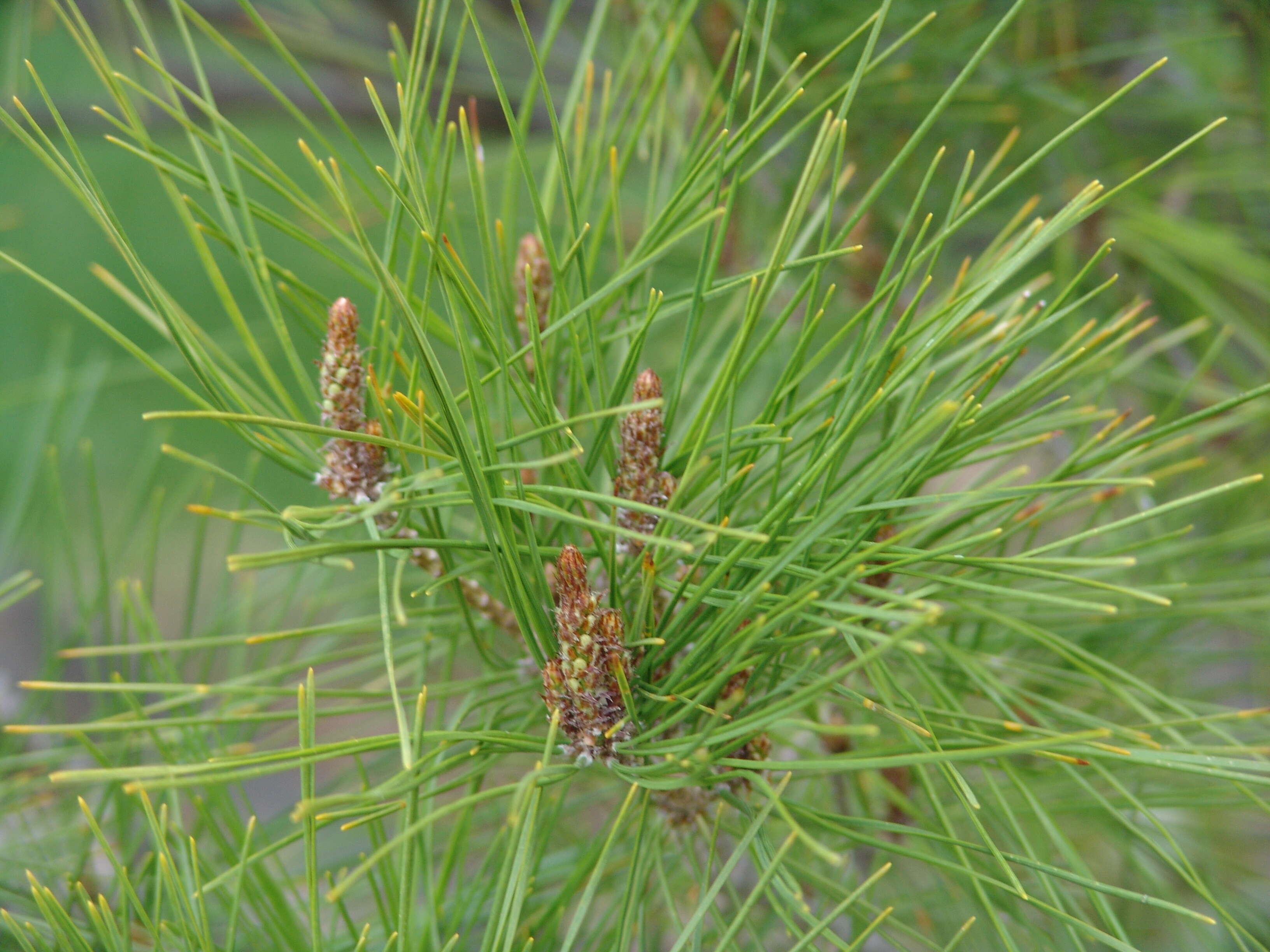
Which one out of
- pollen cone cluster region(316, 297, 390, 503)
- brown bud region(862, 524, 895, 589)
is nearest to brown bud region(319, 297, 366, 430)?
pollen cone cluster region(316, 297, 390, 503)

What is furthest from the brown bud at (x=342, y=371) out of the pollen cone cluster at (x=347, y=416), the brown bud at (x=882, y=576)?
the brown bud at (x=882, y=576)

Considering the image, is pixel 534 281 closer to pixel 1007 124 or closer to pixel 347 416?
pixel 347 416

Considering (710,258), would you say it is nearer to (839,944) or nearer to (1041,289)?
(839,944)

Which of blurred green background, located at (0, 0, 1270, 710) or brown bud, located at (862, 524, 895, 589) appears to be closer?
brown bud, located at (862, 524, 895, 589)

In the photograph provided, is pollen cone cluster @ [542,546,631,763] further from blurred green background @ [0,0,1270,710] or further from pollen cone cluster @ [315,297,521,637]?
blurred green background @ [0,0,1270,710]

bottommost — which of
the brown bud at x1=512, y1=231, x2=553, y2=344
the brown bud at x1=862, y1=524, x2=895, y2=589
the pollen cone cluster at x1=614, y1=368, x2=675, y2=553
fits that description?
the brown bud at x1=862, y1=524, x2=895, y2=589

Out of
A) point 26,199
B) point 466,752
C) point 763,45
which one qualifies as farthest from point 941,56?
point 26,199

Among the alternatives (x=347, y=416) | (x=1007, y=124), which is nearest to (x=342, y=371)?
(x=347, y=416)
